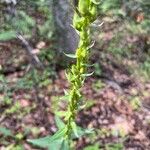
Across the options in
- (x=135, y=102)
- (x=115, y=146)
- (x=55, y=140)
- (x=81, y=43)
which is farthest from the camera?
(x=135, y=102)

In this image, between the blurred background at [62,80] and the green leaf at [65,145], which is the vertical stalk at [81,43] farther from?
the blurred background at [62,80]

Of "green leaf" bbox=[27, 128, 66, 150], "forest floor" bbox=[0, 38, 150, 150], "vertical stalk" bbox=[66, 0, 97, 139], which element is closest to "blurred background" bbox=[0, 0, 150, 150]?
"forest floor" bbox=[0, 38, 150, 150]

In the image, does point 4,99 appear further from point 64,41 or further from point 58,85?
point 64,41

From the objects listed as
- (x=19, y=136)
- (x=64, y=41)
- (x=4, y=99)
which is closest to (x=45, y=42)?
(x=64, y=41)

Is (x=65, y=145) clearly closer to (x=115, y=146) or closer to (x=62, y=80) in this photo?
(x=115, y=146)

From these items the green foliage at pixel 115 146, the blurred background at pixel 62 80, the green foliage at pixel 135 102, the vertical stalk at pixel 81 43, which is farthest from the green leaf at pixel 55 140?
the green foliage at pixel 135 102

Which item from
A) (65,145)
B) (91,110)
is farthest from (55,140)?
(91,110)

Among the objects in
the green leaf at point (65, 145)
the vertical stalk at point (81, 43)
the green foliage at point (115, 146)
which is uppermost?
the vertical stalk at point (81, 43)

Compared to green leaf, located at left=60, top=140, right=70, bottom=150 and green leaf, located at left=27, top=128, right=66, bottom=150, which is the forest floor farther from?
green leaf, located at left=60, top=140, right=70, bottom=150
